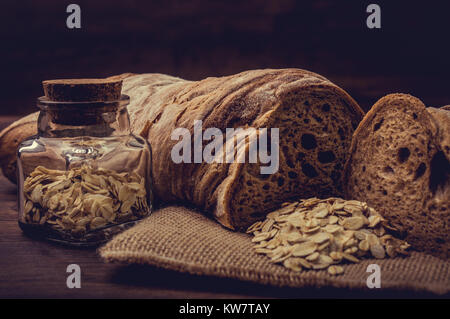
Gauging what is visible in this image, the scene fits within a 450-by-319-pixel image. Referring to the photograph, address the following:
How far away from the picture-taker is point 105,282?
161 centimetres

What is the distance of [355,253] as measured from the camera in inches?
66.9

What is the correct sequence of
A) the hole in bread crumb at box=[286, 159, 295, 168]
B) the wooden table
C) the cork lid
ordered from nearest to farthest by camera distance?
the wooden table < the cork lid < the hole in bread crumb at box=[286, 159, 295, 168]

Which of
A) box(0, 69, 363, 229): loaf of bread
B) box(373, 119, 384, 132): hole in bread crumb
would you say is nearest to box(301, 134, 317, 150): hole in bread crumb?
box(0, 69, 363, 229): loaf of bread

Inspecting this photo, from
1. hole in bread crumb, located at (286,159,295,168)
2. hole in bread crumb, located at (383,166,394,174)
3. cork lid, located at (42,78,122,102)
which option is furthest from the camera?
hole in bread crumb, located at (286,159,295,168)

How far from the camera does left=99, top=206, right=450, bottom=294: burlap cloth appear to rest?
155cm

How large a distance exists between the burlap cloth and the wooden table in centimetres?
3

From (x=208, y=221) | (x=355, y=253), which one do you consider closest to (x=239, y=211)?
(x=208, y=221)

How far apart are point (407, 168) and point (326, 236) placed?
36cm

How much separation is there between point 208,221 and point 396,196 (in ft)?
2.03

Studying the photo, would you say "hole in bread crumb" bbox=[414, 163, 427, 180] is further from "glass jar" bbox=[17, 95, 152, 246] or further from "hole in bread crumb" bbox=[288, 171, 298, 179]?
"glass jar" bbox=[17, 95, 152, 246]

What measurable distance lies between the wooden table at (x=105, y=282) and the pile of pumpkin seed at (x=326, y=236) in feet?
0.35

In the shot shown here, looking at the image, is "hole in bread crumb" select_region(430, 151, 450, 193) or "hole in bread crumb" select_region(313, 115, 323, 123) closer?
"hole in bread crumb" select_region(430, 151, 450, 193)

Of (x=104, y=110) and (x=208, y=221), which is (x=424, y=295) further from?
(x=104, y=110)
